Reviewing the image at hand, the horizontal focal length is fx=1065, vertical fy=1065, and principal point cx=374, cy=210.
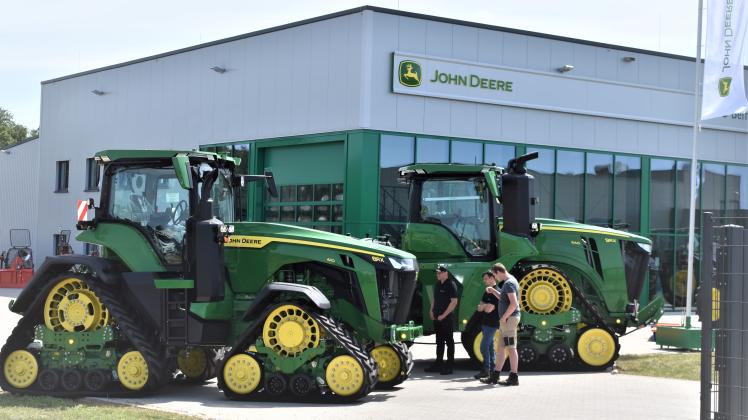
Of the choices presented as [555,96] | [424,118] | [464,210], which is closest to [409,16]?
[424,118]

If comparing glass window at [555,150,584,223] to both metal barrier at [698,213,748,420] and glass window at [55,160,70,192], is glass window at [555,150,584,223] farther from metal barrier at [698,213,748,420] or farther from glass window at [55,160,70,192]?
metal barrier at [698,213,748,420]

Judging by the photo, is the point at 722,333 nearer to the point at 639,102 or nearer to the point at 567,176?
the point at 567,176

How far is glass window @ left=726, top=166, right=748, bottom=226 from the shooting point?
31781mm

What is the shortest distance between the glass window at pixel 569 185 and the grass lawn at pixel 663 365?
1047 centimetres

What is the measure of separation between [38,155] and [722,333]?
1551 inches

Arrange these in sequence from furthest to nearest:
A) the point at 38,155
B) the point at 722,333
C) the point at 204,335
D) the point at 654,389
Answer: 1. the point at 38,155
2. the point at 654,389
3. the point at 204,335
4. the point at 722,333

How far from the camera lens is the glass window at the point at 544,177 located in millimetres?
27500

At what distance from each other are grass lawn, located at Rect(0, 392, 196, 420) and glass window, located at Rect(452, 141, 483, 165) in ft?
51.9

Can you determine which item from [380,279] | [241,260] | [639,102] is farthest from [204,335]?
[639,102]

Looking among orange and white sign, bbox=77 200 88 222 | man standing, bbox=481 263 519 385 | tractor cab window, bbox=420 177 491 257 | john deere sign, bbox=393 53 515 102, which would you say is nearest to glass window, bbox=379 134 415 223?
john deere sign, bbox=393 53 515 102

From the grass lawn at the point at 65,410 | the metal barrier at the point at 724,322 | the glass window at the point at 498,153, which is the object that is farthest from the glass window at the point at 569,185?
the metal barrier at the point at 724,322

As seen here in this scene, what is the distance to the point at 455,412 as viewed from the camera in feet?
37.2

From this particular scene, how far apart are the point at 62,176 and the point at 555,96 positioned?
19395mm

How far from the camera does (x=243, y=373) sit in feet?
38.7
